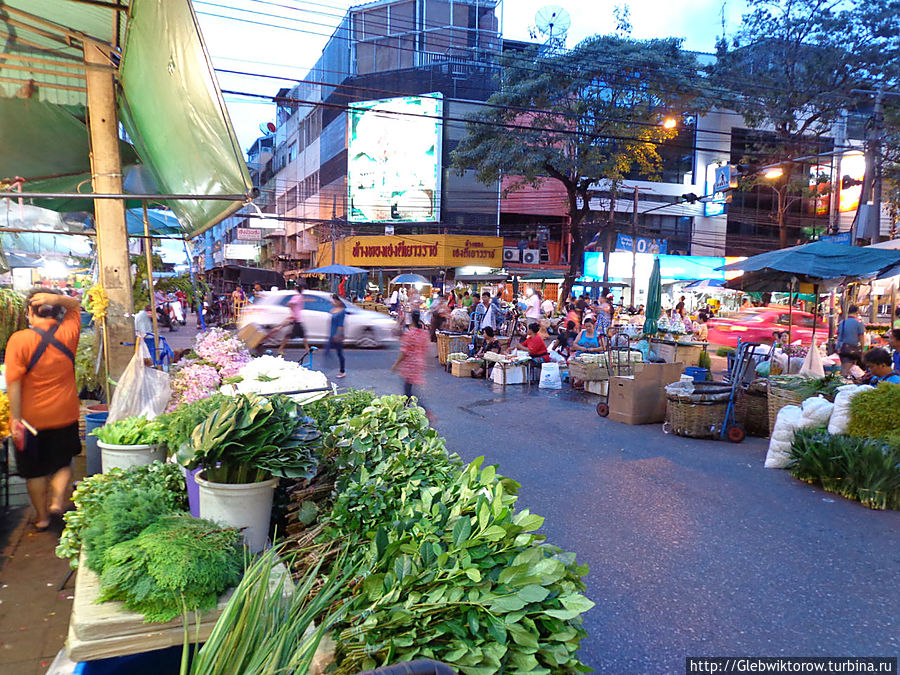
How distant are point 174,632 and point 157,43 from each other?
329 cm

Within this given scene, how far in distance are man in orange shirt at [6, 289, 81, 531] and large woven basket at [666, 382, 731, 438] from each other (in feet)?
23.1

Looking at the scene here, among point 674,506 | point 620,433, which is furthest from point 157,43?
point 620,433

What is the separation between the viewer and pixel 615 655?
9.98 ft

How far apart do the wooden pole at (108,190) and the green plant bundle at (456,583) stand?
3.90 meters

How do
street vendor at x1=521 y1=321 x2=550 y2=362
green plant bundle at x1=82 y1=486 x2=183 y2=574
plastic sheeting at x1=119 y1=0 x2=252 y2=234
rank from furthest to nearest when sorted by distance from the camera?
1. street vendor at x1=521 y1=321 x2=550 y2=362
2. plastic sheeting at x1=119 y1=0 x2=252 y2=234
3. green plant bundle at x1=82 y1=486 x2=183 y2=574

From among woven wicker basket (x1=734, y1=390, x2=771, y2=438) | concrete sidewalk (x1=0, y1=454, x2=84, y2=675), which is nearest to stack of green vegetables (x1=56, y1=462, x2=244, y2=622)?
concrete sidewalk (x1=0, y1=454, x2=84, y2=675)

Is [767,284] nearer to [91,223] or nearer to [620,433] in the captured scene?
[620,433]

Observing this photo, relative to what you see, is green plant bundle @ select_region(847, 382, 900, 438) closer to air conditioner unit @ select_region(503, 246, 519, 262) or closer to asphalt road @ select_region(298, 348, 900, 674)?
asphalt road @ select_region(298, 348, 900, 674)

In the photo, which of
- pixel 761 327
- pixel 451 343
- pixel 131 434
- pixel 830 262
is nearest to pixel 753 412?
→ pixel 830 262

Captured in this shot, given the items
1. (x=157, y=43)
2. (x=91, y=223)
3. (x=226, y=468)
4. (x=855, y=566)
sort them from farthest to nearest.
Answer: (x=91, y=223) → (x=855, y=566) → (x=157, y=43) → (x=226, y=468)

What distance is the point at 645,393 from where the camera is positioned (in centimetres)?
865

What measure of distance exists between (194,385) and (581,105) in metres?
24.6

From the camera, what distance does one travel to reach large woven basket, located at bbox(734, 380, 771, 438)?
8.19m

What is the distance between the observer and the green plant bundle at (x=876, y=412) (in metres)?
5.57
